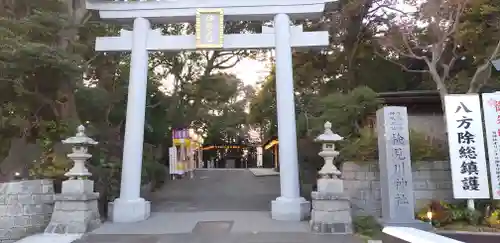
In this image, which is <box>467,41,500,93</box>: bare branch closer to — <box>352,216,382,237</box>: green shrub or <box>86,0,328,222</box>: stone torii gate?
<box>86,0,328,222</box>: stone torii gate

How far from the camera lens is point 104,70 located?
16.6 m

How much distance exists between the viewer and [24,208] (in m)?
8.80

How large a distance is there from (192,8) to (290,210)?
5.74 m

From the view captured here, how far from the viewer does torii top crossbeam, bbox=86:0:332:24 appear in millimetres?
10773

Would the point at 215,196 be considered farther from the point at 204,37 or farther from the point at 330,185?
the point at 330,185

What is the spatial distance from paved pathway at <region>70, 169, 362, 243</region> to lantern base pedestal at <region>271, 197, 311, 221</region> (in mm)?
276

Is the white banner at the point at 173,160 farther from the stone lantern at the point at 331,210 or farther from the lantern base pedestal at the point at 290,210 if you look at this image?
the stone lantern at the point at 331,210

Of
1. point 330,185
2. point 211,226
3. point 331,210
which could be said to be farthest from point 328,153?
point 211,226

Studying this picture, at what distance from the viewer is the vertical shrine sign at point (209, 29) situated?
1064 cm

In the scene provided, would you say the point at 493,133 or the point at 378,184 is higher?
the point at 493,133

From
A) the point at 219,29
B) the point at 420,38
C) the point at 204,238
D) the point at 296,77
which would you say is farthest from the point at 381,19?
the point at 204,238

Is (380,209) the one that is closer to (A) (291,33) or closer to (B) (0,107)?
(A) (291,33)

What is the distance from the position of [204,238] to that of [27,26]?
7.70 m

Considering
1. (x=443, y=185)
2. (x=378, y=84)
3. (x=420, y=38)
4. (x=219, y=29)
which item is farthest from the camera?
(x=378, y=84)
